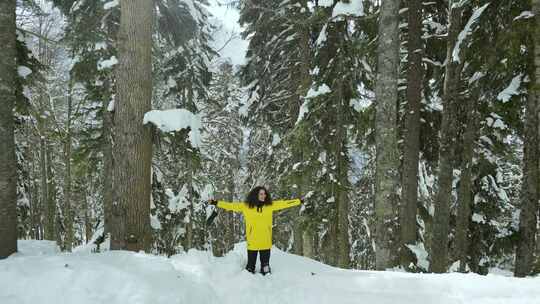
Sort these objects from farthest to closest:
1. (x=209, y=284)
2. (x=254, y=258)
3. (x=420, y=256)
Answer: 1. (x=420, y=256)
2. (x=254, y=258)
3. (x=209, y=284)

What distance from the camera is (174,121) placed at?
6.16m

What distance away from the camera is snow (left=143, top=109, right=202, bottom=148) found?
611 cm

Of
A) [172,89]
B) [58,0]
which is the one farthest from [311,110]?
[172,89]

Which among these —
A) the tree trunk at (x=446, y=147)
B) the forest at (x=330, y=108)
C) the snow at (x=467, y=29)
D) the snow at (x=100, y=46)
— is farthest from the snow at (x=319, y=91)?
the snow at (x=100, y=46)

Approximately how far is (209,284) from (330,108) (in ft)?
23.2

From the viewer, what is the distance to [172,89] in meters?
16.2

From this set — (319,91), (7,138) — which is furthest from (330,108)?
(7,138)

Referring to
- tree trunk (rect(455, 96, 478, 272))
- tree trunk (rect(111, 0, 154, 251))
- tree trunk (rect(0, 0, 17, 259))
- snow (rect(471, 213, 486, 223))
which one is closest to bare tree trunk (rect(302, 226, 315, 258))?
tree trunk (rect(455, 96, 478, 272))

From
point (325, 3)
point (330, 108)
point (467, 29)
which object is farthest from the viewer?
point (330, 108)

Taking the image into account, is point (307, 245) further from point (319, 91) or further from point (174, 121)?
point (174, 121)

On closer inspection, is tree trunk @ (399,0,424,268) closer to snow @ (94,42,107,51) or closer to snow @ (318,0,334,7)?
snow @ (318,0,334,7)

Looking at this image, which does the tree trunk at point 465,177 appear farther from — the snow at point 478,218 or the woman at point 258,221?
the woman at point 258,221

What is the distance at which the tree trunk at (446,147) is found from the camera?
8.76 m

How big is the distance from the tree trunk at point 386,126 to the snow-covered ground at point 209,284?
1318mm
